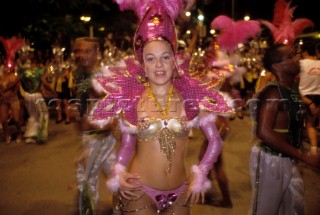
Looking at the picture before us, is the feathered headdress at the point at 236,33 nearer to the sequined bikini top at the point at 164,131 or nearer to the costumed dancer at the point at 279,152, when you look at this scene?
the costumed dancer at the point at 279,152

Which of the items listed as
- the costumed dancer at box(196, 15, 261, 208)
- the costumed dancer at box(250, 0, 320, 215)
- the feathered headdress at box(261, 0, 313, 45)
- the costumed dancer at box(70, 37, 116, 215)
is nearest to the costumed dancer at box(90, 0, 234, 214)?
the costumed dancer at box(250, 0, 320, 215)

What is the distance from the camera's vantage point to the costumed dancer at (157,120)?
9.17 ft

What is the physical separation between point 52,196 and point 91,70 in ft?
7.63

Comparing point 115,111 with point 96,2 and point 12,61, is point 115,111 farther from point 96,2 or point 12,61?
point 96,2

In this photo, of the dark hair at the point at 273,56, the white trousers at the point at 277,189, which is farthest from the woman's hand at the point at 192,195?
the dark hair at the point at 273,56

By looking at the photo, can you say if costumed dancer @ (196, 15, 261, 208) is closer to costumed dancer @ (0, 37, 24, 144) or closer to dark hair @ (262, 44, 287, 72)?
dark hair @ (262, 44, 287, 72)

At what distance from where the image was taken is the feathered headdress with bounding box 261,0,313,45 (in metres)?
5.12

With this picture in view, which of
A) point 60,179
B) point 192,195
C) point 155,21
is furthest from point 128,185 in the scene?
point 60,179

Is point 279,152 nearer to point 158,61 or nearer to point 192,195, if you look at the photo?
point 192,195

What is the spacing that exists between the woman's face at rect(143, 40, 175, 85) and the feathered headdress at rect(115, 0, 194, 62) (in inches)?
2.0

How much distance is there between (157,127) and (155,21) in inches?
31.9

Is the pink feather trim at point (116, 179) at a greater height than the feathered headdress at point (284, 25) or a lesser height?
lesser

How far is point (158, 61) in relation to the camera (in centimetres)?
284

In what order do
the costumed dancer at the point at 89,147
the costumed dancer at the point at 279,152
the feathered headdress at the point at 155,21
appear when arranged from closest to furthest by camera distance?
the feathered headdress at the point at 155,21, the costumed dancer at the point at 279,152, the costumed dancer at the point at 89,147
